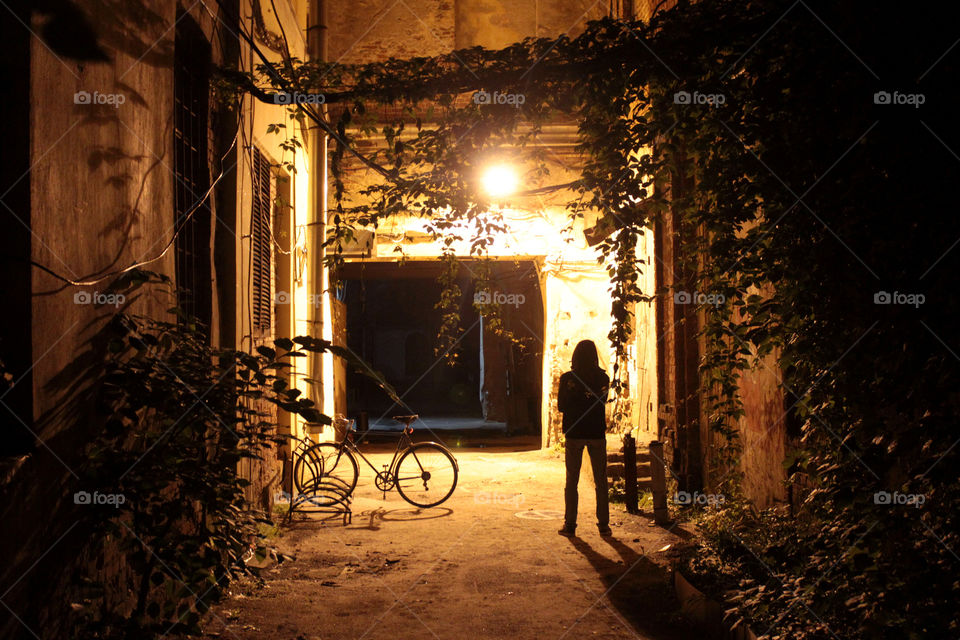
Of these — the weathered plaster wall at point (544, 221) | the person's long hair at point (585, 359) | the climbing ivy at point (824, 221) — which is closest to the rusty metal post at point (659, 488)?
the person's long hair at point (585, 359)

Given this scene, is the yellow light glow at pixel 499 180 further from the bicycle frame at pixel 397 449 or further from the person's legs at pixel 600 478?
the bicycle frame at pixel 397 449

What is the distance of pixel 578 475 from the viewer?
7383 mm

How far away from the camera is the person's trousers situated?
24.0 ft

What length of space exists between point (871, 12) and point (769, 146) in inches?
28.9

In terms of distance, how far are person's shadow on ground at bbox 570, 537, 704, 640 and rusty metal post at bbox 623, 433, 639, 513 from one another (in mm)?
1352

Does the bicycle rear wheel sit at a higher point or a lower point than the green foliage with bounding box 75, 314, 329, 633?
lower

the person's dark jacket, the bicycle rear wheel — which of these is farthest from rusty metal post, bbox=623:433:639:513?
the bicycle rear wheel

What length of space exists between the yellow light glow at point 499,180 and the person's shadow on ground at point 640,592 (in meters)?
3.28

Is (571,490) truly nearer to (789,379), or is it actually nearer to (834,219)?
(789,379)

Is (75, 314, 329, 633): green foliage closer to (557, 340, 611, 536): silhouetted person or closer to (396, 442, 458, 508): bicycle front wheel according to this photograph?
(557, 340, 611, 536): silhouetted person

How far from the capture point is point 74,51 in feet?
11.2

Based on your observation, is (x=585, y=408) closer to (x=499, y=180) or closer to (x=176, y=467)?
(x=499, y=180)

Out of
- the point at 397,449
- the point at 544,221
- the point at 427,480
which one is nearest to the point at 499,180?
the point at 397,449

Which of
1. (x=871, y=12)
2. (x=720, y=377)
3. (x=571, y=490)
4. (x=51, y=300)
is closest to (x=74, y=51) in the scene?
(x=51, y=300)
